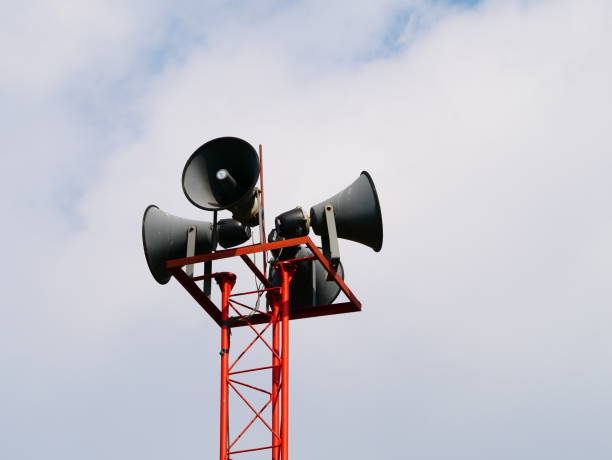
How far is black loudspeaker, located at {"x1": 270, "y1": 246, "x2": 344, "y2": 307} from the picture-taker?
67.6 ft

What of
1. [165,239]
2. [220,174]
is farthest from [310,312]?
[220,174]

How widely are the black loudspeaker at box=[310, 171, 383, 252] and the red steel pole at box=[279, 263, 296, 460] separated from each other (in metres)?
0.81

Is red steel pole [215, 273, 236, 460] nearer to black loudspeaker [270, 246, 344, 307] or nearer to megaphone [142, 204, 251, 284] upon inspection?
megaphone [142, 204, 251, 284]

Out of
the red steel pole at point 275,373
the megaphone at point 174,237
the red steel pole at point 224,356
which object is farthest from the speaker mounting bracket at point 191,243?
the red steel pole at point 275,373

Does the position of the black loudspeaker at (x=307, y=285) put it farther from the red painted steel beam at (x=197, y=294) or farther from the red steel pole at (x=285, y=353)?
the red painted steel beam at (x=197, y=294)

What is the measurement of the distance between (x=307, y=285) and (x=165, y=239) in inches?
99.3

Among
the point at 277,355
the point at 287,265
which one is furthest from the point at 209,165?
the point at 277,355

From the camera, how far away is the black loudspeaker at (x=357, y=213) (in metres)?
19.6

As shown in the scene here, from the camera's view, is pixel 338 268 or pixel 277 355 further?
pixel 338 268

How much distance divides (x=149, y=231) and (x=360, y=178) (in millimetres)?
3554

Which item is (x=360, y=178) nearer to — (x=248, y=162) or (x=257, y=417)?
(x=248, y=162)

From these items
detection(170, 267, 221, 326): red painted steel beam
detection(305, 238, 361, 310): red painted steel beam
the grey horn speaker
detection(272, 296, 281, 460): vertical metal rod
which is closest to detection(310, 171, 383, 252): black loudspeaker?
detection(305, 238, 361, 310): red painted steel beam

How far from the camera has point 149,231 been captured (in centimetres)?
2023

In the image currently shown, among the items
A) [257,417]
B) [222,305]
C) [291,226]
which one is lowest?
[257,417]
